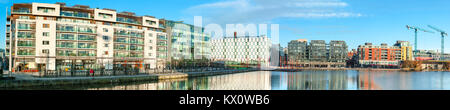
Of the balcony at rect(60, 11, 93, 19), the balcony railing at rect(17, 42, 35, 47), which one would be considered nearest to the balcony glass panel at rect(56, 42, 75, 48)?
the balcony railing at rect(17, 42, 35, 47)

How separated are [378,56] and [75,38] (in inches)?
4220

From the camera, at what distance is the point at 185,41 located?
66.2 metres

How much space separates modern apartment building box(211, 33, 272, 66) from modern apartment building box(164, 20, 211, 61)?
3376 cm

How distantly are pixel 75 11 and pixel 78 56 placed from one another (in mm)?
7995

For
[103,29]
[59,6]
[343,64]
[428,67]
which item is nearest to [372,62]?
[343,64]

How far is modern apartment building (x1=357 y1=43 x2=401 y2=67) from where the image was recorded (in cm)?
11094

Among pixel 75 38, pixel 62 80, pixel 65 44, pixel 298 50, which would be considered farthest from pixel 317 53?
pixel 62 80

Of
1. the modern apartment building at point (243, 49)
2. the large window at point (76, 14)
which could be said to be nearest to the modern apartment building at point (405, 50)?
the modern apartment building at point (243, 49)

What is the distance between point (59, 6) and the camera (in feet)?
145

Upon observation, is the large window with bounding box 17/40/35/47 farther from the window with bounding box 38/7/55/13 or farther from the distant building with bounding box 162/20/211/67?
the distant building with bounding box 162/20/211/67

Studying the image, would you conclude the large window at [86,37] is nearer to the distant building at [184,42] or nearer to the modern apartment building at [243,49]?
the distant building at [184,42]

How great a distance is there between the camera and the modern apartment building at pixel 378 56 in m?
111

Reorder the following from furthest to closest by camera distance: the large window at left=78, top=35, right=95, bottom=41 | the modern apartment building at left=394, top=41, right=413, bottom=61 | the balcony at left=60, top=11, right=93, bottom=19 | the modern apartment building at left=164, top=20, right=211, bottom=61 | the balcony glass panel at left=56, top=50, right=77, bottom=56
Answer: the modern apartment building at left=394, top=41, right=413, bottom=61, the modern apartment building at left=164, top=20, right=211, bottom=61, the large window at left=78, top=35, right=95, bottom=41, the balcony at left=60, top=11, right=93, bottom=19, the balcony glass panel at left=56, top=50, right=77, bottom=56
